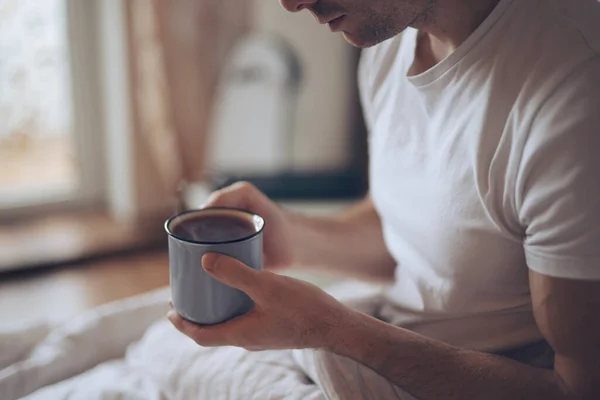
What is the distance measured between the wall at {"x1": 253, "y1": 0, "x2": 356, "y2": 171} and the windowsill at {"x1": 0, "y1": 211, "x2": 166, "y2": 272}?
684 mm

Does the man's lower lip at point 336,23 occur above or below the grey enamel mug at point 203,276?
above

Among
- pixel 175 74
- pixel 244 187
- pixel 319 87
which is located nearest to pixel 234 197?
pixel 244 187

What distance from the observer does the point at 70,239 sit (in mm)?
2475

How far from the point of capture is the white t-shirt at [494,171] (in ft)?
2.23

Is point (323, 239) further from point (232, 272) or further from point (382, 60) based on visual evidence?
point (232, 272)

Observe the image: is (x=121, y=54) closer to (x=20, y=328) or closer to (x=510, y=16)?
(x=20, y=328)

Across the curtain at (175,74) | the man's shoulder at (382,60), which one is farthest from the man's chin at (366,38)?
the curtain at (175,74)

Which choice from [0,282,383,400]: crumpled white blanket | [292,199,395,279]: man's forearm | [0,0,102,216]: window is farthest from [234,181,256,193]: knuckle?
[0,0,102,216]: window

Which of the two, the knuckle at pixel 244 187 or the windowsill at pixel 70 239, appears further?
the windowsill at pixel 70 239

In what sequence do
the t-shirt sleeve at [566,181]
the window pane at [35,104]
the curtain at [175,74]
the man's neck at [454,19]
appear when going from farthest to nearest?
the window pane at [35,104] < the curtain at [175,74] < the man's neck at [454,19] < the t-shirt sleeve at [566,181]

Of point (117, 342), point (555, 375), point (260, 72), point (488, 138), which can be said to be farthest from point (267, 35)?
point (555, 375)

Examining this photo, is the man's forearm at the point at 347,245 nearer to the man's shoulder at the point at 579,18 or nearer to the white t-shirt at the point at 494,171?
the white t-shirt at the point at 494,171

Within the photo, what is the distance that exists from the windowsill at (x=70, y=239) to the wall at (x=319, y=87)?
0.68 meters

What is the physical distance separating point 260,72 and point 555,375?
1.95 meters
